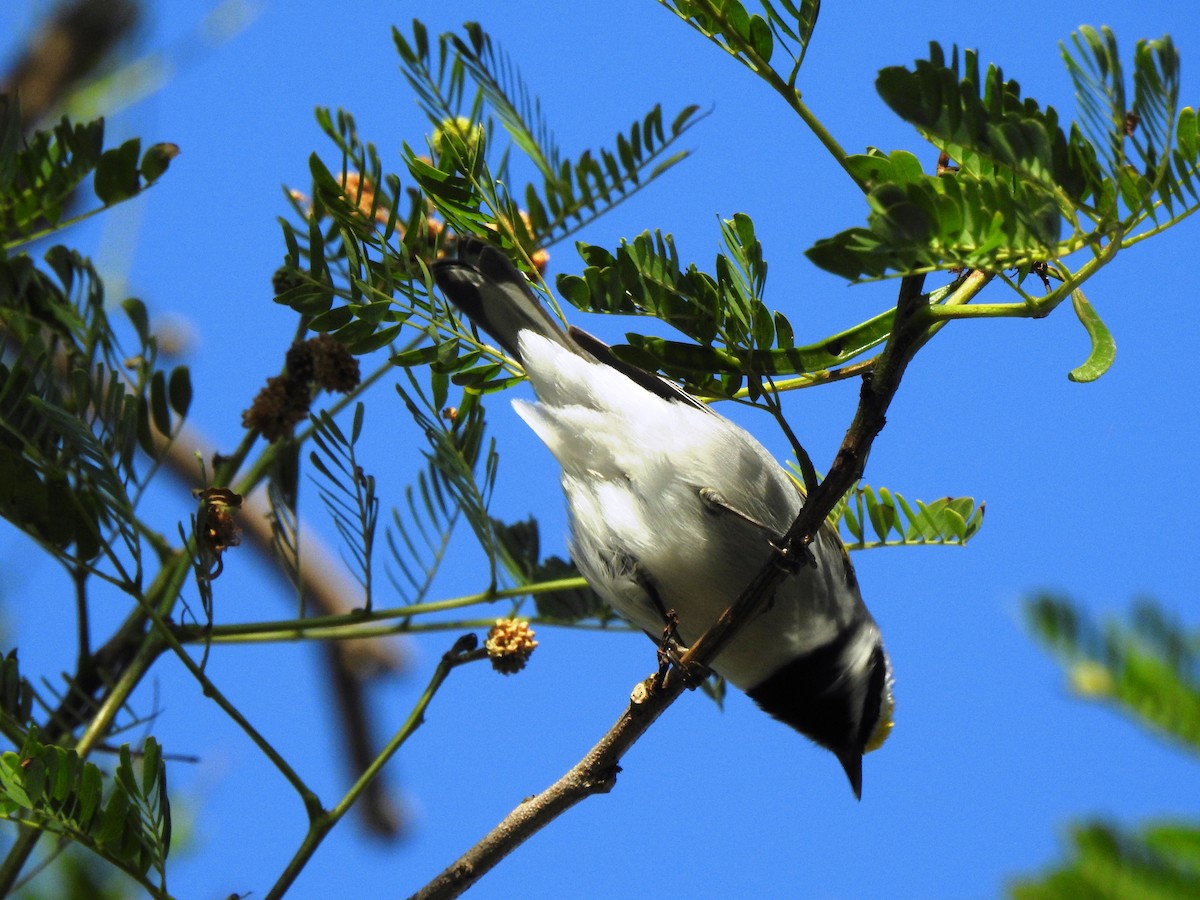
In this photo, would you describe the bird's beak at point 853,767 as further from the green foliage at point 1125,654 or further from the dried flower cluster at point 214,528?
the green foliage at point 1125,654

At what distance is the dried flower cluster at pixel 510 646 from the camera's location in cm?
212

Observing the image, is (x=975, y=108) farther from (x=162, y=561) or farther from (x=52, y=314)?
(x=52, y=314)

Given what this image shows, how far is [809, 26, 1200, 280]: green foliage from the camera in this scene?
122 cm

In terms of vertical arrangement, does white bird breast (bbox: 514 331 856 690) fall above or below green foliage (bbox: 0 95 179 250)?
below

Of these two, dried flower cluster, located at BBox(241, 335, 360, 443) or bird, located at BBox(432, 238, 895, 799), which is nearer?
dried flower cluster, located at BBox(241, 335, 360, 443)

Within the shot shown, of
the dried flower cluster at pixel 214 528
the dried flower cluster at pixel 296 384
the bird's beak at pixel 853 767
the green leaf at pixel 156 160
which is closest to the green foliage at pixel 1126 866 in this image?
the dried flower cluster at pixel 214 528

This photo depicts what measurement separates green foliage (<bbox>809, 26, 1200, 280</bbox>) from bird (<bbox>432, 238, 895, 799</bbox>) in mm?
1239

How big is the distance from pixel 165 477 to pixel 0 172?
9.67ft

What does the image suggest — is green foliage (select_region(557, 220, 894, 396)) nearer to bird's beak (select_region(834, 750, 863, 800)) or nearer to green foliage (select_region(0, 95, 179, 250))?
green foliage (select_region(0, 95, 179, 250))

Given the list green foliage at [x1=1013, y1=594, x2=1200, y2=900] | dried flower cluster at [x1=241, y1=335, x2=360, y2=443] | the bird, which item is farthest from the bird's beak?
green foliage at [x1=1013, y1=594, x2=1200, y2=900]

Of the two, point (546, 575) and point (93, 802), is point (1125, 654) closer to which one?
point (93, 802)

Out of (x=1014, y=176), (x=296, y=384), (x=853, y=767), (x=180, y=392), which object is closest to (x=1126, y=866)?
(x=1014, y=176)

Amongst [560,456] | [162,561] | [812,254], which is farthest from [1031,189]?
[162,561]

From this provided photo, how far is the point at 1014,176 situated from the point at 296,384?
4.63 ft
